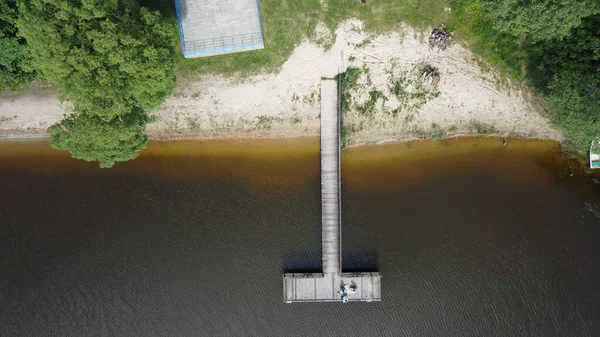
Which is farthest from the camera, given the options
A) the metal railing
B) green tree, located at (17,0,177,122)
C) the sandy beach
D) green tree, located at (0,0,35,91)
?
the sandy beach

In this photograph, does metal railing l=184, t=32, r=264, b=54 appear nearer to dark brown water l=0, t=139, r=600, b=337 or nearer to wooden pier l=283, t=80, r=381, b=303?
dark brown water l=0, t=139, r=600, b=337

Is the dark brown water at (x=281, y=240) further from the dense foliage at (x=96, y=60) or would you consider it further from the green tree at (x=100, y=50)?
the green tree at (x=100, y=50)

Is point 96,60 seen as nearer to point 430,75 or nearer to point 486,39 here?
point 430,75

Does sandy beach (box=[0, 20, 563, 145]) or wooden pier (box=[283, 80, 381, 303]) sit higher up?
sandy beach (box=[0, 20, 563, 145])

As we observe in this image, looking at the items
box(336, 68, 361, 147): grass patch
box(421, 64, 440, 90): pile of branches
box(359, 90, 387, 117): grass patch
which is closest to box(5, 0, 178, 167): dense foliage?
box(336, 68, 361, 147): grass patch

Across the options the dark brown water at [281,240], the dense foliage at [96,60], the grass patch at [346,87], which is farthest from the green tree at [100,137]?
the grass patch at [346,87]

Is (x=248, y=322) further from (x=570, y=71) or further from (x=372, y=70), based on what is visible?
(x=570, y=71)

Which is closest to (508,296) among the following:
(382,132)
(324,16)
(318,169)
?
(382,132)
